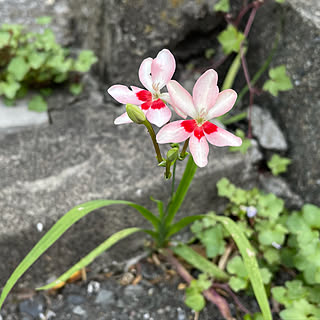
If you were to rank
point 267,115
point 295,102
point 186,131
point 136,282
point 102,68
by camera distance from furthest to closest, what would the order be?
point 102,68
point 267,115
point 295,102
point 136,282
point 186,131

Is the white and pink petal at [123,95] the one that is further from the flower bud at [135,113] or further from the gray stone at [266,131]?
the gray stone at [266,131]

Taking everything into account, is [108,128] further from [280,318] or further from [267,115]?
[280,318]

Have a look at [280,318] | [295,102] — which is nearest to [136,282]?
[280,318]

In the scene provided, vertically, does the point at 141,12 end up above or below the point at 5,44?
above

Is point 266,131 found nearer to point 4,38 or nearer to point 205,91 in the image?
point 205,91

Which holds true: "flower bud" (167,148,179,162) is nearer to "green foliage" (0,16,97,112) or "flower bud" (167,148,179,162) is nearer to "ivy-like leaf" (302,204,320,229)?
"ivy-like leaf" (302,204,320,229)

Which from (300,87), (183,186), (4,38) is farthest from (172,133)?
(4,38)

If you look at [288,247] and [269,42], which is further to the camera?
[269,42]
